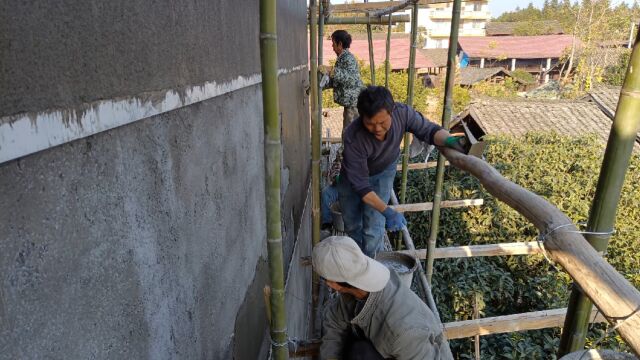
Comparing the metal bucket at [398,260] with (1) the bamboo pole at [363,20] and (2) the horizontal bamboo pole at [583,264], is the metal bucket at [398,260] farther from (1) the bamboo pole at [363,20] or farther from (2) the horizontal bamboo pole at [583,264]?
(1) the bamboo pole at [363,20]

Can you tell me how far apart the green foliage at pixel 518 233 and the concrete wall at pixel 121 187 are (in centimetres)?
485

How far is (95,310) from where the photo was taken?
3.46 feet

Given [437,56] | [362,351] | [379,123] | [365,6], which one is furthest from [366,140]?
[437,56]

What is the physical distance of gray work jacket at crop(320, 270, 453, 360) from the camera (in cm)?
201

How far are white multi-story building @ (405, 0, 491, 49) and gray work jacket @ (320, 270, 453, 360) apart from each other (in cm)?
5490

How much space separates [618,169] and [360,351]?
144cm

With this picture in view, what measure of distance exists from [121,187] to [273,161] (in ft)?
1.57

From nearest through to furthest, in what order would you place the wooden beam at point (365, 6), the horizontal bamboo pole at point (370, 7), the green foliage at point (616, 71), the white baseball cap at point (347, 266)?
1. the white baseball cap at point (347, 266)
2. the horizontal bamboo pole at point (370, 7)
3. the wooden beam at point (365, 6)
4. the green foliage at point (616, 71)

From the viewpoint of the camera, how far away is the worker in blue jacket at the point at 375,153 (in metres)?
3.02

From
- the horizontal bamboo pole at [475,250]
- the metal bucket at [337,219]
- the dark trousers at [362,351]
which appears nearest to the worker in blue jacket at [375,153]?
the horizontal bamboo pole at [475,250]

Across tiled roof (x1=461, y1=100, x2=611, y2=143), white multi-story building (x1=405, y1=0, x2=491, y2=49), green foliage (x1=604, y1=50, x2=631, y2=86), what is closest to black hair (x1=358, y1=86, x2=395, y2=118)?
tiled roof (x1=461, y1=100, x2=611, y2=143)

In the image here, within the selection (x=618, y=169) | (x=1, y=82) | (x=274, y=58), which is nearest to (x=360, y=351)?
(x=618, y=169)

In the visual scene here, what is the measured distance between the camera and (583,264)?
1.30 metres

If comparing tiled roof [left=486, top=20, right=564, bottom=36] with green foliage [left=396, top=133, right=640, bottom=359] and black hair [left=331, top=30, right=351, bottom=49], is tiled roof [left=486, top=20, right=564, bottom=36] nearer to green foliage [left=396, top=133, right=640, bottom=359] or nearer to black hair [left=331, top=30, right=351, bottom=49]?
green foliage [left=396, top=133, right=640, bottom=359]
